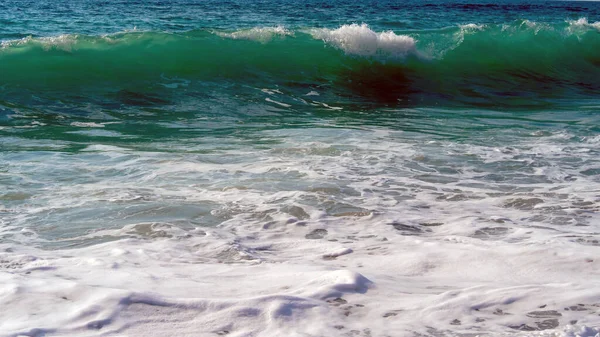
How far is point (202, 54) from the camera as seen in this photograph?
12.3 m

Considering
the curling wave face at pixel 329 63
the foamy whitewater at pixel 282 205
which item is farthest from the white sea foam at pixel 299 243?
the curling wave face at pixel 329 63

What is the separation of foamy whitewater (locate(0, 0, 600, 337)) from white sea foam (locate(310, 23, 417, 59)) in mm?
2297

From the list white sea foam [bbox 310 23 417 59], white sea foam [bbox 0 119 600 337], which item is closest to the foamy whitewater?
white sea foam [bbox 0 119 600 337]

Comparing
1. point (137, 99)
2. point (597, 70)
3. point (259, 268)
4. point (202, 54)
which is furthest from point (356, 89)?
point (259, 268)

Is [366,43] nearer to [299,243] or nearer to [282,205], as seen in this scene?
[282,205]

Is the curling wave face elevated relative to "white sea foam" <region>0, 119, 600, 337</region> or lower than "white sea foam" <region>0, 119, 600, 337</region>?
elevated

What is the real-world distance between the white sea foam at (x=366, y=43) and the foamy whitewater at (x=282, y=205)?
7.53 ft

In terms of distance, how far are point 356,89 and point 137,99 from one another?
387 cm

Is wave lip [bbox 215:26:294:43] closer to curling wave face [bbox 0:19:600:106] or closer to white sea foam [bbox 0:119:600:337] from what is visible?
curling wave face [bbox 0:19:600:106]

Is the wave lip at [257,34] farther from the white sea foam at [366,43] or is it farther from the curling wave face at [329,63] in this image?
the white sea foam at [366,43]

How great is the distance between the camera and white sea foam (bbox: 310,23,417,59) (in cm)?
1362

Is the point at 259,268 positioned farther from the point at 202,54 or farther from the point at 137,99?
the point at 202,54

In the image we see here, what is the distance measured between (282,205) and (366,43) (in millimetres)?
10156

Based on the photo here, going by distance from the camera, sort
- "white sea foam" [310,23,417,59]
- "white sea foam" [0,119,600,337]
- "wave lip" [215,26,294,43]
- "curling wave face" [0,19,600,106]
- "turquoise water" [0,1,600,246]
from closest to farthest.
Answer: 1. "white sea foam" [0,119,600,337]
2. "turquoise water" [0,1,600,246]
3. "curling wave face" [0,19,600,106]
4. "wave lip" [215,26,294,43]
5. "white sea foam" [310,23,417,59]
